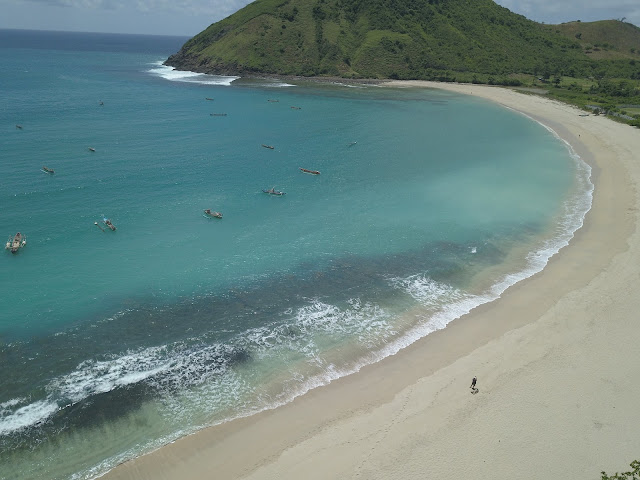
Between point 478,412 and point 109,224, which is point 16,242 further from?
point 478,412

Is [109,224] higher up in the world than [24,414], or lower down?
higher up

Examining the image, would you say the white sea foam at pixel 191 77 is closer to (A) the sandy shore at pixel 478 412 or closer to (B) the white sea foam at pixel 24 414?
(B) the white sea foam at pixel 24 414

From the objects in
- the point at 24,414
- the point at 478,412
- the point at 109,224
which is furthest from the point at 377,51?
the point at 24,414

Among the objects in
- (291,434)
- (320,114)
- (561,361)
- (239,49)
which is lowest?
(291,434)

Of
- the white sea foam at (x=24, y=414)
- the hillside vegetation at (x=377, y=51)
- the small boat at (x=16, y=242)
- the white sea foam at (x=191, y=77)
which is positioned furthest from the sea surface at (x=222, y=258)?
the hillside vegetation at (x=377, y=51)

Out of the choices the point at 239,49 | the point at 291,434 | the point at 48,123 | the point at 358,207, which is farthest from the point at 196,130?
the point at 239,49

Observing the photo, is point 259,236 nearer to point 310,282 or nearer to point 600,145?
point 310,282
